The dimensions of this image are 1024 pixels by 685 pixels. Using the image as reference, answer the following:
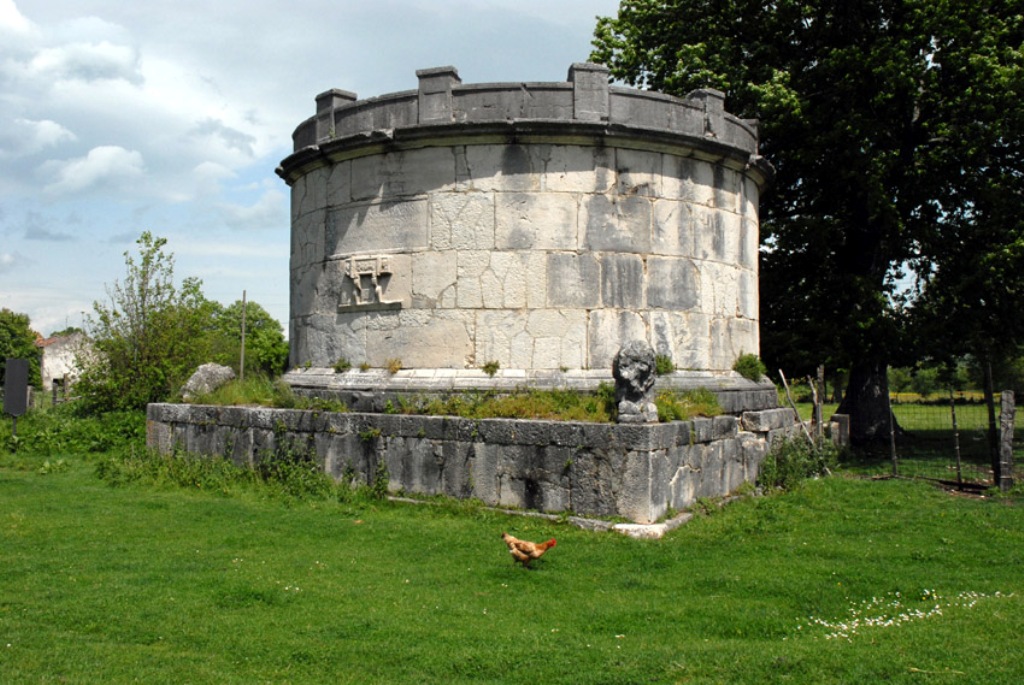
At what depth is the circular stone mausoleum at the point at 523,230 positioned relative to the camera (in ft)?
34.4

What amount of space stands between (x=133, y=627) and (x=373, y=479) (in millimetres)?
4506

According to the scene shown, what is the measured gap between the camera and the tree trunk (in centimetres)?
1816

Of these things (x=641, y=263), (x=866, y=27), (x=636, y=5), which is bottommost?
(x=641, y=263)

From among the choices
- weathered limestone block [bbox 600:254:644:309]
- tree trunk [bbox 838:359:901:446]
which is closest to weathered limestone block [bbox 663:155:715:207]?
weathered limestone block [bbox 600:254:644:309]

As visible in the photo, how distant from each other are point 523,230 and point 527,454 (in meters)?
2.93

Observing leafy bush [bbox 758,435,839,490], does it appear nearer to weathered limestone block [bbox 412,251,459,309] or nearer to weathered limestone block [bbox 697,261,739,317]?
weathered limestone block [bbox 697,261,739,317]

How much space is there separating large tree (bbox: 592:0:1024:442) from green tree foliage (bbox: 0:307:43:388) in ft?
138

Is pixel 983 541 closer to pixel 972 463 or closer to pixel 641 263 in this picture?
pixel 641 263

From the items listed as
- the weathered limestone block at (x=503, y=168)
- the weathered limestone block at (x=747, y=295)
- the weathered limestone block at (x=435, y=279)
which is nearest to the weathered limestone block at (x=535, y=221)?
the weathered limestone block at (x=503, y=168)

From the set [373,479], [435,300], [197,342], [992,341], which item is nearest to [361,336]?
[435,300]

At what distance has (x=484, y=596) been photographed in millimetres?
6590

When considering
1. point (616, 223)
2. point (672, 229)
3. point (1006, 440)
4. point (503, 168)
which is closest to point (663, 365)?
point (672, 229)

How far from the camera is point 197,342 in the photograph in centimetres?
1962

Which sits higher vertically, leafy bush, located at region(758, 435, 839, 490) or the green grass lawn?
leafy bush, located at region(758, 435, 839, 490)
